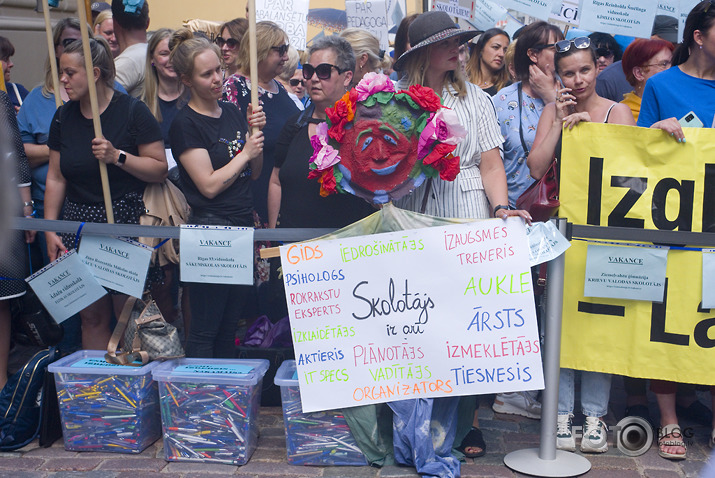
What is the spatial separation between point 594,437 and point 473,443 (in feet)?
1.98

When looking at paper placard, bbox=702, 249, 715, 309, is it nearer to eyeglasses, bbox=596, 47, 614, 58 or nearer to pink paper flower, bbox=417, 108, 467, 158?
pink paper flower, bbox=417, 108, 467, 158

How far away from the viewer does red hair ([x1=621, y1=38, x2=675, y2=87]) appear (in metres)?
5.41

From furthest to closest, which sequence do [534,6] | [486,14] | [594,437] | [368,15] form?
[368,15] < [486,14] < [534,6] < [594,437]

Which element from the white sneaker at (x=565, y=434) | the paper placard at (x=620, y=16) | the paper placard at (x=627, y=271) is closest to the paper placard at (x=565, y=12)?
the paper placard at (x=620, y=16)

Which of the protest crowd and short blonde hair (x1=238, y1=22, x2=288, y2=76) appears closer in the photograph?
the protest crowd

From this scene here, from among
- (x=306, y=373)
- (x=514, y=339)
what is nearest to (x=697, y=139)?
(x=514, y=339)

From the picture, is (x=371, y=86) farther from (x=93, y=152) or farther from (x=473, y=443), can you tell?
(x=473, y=443)

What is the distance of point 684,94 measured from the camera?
423 centimetres

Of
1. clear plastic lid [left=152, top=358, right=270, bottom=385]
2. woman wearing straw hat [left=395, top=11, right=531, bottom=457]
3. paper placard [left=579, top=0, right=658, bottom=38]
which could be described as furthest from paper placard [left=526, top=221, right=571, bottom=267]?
paper placard [left=579, top=0, right=658, bottom=38]

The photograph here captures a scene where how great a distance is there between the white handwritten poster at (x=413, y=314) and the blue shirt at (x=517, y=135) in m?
A: 1.03

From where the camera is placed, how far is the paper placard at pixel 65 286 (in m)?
4.31

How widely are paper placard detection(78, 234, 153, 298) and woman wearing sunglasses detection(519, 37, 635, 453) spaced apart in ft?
6.70

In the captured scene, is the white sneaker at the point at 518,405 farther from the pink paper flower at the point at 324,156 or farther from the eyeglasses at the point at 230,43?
the eyeglasses at the point at 230,43

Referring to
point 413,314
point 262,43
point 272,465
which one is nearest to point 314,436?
point 272,465
